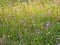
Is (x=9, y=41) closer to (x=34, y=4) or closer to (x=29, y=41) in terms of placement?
(x=29, y=41)

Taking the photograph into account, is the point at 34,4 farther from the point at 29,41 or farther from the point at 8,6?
the point at 29,41

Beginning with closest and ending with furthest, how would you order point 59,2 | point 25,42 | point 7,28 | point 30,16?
point 25,42
point 7,28
point 30,16
point 59,2

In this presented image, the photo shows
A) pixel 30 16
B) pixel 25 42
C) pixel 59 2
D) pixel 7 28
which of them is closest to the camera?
pixel 25 42

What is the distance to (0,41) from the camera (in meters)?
4.14

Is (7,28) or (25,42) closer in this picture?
(25,42)

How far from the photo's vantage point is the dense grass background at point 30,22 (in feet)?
13.5

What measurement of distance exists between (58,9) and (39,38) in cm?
105

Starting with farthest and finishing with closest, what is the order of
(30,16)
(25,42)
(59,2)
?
(59,2) → (30,16) → (25,42)

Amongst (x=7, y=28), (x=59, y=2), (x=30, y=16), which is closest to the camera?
(x=7, y=28)

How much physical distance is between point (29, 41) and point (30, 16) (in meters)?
0.77

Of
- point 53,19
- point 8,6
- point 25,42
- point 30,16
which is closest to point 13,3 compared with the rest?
point 8,6

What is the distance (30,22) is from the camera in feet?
14.9

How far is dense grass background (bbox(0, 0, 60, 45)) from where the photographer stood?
13.5ft

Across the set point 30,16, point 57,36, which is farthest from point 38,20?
point 57,36
